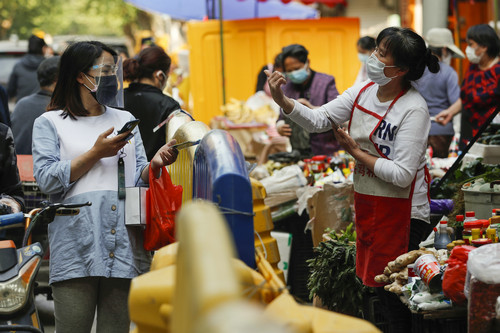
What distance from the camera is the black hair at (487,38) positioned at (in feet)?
29.9

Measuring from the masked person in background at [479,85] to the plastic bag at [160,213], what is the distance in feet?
15.1

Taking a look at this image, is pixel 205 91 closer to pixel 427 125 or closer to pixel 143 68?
pixel 143 68

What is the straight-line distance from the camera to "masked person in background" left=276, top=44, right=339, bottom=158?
8594 millimetres

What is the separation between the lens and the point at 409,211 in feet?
16.5

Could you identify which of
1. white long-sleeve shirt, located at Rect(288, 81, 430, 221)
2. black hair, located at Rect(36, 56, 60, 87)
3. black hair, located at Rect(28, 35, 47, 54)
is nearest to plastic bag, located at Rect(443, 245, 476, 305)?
white long-sleeve shirt, located at Rect(288, 81, 430, 221)

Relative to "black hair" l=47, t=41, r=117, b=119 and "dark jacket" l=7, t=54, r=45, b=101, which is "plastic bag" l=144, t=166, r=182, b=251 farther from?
"dark jacket" l=7, t=54, r=45, b=101

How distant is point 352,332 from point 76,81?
97.3 inches

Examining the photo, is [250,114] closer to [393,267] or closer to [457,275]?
[393,267]

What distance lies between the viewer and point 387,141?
16.2ft

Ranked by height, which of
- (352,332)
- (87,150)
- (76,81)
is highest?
(76,81)

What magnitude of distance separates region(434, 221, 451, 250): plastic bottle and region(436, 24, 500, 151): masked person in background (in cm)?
340

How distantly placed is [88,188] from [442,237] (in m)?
2.07

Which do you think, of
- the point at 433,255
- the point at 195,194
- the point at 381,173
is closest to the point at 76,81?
the point at 195,194

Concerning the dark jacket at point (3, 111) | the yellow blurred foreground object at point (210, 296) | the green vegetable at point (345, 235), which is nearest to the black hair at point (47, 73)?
the dark jacket at point (3, 111)
